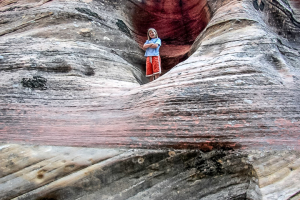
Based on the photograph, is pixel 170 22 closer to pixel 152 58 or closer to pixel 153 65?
pixel 152 58

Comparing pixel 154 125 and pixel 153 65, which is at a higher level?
pixel 153 65

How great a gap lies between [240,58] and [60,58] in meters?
3.43

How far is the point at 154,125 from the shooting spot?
346 centimetres

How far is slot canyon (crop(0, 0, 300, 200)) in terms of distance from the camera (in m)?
3.04

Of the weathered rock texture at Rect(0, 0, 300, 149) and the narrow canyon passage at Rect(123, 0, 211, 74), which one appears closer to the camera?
the weathered rock texture at Rect(0, 0, 300, 149)

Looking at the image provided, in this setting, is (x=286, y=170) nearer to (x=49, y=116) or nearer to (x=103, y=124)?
(x=103, y=124)

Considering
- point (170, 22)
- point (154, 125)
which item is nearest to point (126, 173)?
point (154, 125)

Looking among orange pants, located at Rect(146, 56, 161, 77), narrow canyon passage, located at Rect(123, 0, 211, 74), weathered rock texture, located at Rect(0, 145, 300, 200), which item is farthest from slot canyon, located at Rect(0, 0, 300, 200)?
narrow canyon passage, located at Rect(123, 0, 211, 74)

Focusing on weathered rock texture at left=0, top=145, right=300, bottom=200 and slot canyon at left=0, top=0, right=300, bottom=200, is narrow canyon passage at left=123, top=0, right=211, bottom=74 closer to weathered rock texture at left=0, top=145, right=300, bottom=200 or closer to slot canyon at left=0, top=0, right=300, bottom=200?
slot canyon at left=0, top=0, right=300, bottom=200

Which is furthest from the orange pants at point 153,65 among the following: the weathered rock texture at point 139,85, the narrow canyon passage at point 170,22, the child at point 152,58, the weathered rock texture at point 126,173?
the weathered rock texture at point 126,173

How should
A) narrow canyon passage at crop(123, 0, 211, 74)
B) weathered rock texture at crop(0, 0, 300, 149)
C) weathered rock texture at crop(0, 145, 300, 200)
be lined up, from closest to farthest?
weathered rock texture at crop(0, 145, 300, 200) → weathered rock texture at crop(0, 0, 300, 149) → narrow canyon passage at crop(123, 0, 211, 74)

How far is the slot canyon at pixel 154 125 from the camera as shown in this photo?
3.04m

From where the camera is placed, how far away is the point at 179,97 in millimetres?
3697

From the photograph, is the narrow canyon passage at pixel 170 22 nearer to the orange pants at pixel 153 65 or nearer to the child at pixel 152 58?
the child at pixel 152 58
